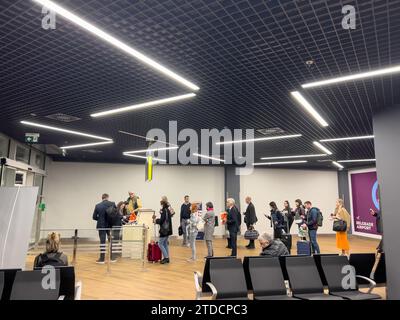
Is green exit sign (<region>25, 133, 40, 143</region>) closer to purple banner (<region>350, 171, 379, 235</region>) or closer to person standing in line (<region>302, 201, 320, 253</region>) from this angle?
person standing in line (<region>302, 201, 320, 253</region>)

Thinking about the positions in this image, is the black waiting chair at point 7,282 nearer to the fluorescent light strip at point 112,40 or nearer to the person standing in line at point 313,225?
the fluorescent light strip at point 112,40

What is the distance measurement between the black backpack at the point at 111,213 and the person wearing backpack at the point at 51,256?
3758 mm

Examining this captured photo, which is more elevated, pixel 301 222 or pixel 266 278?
pixel 301 222

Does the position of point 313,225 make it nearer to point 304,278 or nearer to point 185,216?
point 185,216

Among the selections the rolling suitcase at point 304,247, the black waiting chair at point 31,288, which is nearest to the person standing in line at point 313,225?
the rolling suitcase at point 304,247

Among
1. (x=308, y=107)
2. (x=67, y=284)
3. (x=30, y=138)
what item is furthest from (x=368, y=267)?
(x=30, y=138)

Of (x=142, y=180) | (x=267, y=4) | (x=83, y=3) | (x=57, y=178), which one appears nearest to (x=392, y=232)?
(x=267, y=4)

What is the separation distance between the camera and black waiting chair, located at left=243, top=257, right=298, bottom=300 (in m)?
3.65

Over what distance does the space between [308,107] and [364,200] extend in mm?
11070

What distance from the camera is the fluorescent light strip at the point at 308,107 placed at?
507cm

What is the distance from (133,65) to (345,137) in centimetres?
665

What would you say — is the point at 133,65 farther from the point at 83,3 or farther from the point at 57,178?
the point at 57,178

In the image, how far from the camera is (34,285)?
3.16 metres

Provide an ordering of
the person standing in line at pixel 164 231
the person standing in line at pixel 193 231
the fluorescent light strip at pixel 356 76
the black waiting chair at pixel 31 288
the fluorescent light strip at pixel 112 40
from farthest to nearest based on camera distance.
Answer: the person standing in line at pixel 193 231 → the person standing in line at pixel 164 231 → the fluorescent light strip at pixel 356 76 → the black waiting chair at pixel 31 288 → the fluorescent light strip at pixel 112 40
